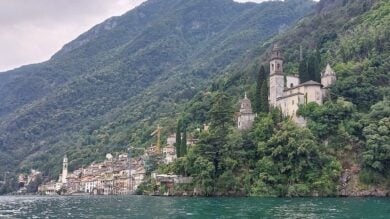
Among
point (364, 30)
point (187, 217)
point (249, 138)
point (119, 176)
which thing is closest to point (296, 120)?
point (249, 138)

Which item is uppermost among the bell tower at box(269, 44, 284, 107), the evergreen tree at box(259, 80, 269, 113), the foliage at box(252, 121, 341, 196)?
the bell tower at box(269, 44, 284, 107)

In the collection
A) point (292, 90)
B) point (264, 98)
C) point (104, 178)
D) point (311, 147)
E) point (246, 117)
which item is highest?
point (292, 90)

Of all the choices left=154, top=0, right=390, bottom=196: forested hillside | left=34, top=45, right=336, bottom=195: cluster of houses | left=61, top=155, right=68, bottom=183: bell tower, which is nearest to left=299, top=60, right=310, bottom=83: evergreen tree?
left=154, top=0, right=390, bottom=196: forested hillside

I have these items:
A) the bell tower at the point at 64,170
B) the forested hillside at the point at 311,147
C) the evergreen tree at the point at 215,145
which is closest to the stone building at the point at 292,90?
the forested hillside at the point at 311,147

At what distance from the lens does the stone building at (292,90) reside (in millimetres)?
102938

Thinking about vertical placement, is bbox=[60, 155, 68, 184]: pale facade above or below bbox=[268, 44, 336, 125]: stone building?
below

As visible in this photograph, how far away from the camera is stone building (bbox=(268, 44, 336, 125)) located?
103 m

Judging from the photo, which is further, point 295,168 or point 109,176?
point 109,176

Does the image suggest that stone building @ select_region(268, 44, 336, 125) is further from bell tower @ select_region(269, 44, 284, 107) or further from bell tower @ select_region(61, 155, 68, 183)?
bell tower @ select_region(61, 155, 68, 183)

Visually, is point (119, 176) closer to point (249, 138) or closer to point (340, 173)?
point (249, 138)

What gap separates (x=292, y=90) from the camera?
107 meters

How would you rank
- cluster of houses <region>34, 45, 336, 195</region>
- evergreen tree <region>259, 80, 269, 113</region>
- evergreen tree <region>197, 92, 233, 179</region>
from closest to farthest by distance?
evergreen tree <region>197, 92, 233, 179</region> → cluster of houses <region>34, 45, 336, 195</region> → evergreen tree <region>259, 80, 269, 113</region>

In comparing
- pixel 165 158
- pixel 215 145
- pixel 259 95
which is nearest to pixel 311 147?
pixel 215 145

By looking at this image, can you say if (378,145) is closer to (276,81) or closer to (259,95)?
(259,95)
